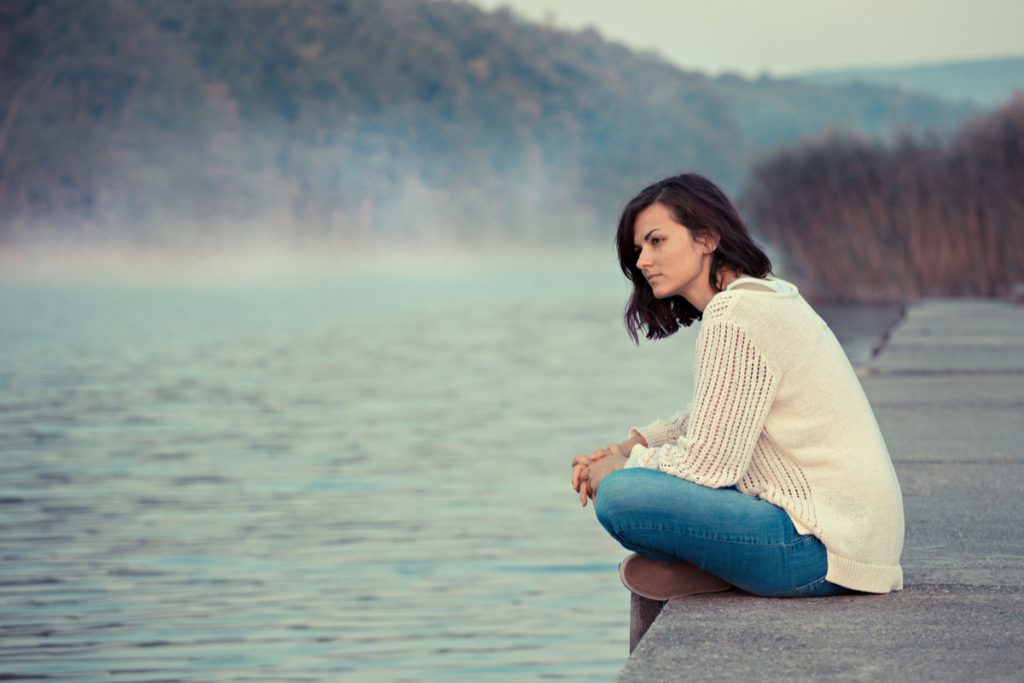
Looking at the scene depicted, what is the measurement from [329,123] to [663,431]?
7541 centimetres

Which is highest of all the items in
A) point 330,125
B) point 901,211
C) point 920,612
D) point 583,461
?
point 330,125

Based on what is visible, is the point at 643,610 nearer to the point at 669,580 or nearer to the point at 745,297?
the point at 669,580

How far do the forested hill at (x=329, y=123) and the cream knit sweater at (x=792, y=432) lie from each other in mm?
63585

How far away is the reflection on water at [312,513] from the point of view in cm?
495

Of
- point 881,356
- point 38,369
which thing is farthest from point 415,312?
point 881,356

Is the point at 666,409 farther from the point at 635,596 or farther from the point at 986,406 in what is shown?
the point at 635,596

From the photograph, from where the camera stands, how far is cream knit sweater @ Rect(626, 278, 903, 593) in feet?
10.2

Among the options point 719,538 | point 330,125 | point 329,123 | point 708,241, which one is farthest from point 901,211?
point 329,123

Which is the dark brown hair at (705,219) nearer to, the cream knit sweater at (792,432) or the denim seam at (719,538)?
the cream knit sweater at (792,432)

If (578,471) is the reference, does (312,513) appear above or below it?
below

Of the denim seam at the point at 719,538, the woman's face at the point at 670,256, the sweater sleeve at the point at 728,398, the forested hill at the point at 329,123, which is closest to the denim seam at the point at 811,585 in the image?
the denim seam at the point at 719,538

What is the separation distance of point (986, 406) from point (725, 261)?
13.2 feet

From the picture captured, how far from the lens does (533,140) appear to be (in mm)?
79938

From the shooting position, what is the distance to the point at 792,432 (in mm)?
3158
